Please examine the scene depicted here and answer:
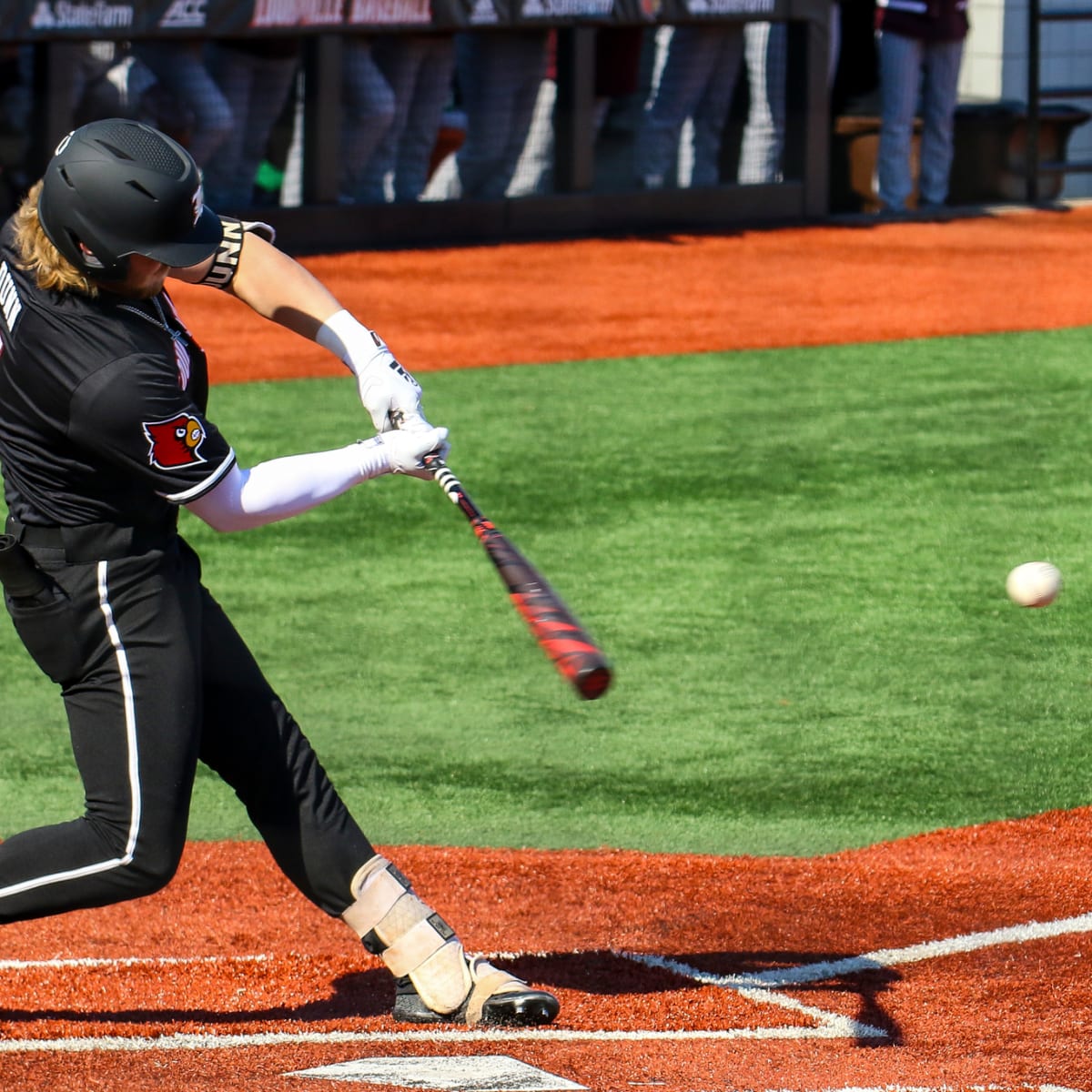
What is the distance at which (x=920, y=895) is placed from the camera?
4477mm

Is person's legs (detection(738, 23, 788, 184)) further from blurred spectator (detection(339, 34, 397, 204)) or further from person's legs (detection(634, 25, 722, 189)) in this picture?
blurred spectator (detection(339, 34, 397, 204))

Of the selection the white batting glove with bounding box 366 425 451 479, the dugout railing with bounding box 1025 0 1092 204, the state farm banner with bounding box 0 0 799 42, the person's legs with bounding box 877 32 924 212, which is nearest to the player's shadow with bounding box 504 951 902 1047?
the white batting glove with bounding box 366 425 451 479

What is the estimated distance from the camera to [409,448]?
3.54 meters

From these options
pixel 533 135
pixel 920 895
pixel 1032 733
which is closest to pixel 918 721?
pixel 1032 733

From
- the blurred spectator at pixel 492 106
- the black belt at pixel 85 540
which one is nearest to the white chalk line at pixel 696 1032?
the black belt at pixel 85 540

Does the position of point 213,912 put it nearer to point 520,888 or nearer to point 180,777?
point 520,888

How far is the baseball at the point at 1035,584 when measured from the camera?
5.08 metres

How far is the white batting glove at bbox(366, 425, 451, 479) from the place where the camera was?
3.55m

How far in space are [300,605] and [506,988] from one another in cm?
363

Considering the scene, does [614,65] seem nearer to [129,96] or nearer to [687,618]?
[129,96]

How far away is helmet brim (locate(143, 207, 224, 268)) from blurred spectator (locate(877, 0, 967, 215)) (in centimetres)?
1249

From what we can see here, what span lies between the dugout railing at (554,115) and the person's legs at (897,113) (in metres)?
0.48

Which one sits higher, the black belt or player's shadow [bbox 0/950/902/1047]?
the black belt

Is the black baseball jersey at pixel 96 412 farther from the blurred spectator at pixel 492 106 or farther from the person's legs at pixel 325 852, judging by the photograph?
the blurred spectator at pixel 492 106
